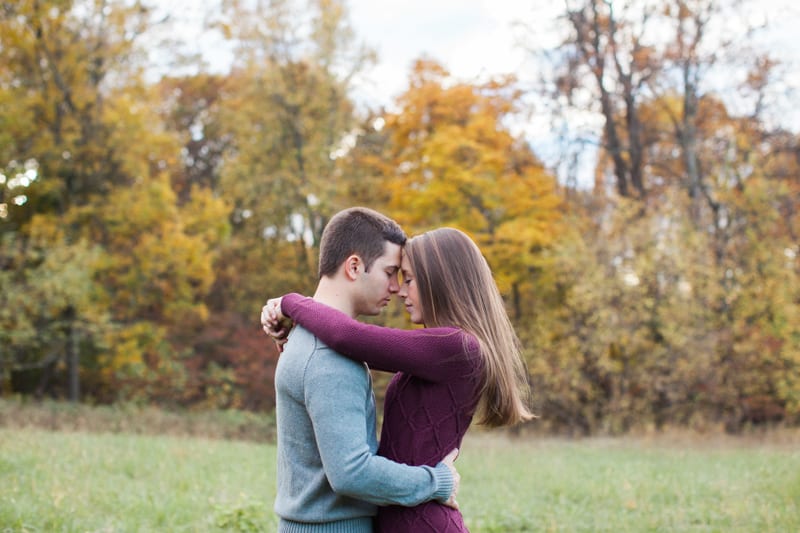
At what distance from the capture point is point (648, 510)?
758 cm

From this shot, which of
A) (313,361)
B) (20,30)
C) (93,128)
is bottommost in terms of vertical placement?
(313,361)

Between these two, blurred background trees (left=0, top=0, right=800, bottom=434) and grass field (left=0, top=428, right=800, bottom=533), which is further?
blurred background trees (left=0, top=0, right=800, bottom=434)

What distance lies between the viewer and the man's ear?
280 centimetres

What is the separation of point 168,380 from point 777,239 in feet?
58.6

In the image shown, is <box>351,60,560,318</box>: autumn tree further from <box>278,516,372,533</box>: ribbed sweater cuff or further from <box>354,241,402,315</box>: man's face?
<box>278,516,372,533</box>: ribbed sweater cuff

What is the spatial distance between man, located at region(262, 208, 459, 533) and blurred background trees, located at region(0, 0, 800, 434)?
55.3 ft

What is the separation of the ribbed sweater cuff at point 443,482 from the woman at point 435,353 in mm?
56

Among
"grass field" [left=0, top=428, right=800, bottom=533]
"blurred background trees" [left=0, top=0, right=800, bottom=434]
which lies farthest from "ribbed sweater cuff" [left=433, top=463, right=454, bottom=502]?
"blurred background trees" [left=0, top=0, right=800, bottom=434]

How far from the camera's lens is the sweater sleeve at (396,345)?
2.65 m

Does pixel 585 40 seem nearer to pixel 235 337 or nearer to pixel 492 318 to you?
pixel 235 337

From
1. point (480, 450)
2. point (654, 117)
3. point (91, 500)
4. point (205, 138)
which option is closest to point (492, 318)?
point (91, 500)

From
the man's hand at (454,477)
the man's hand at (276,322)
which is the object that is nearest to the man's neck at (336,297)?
the man's hand at (276,322)

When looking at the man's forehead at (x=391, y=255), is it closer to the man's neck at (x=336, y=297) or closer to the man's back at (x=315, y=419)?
the man's neck at (x=336, y=297)

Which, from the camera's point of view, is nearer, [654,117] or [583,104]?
[583,104]
